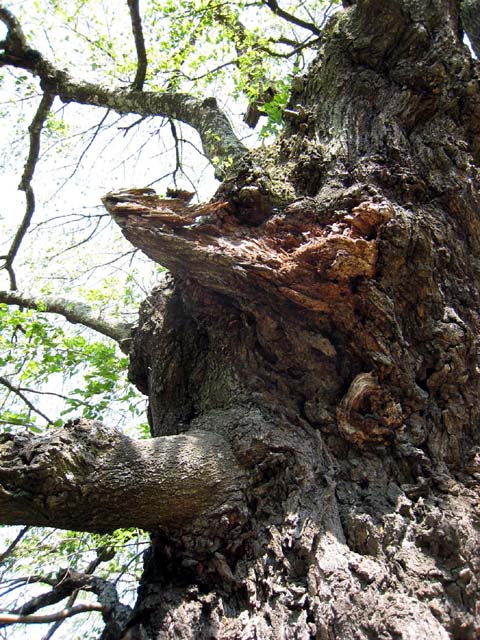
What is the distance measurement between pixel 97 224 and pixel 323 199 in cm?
427

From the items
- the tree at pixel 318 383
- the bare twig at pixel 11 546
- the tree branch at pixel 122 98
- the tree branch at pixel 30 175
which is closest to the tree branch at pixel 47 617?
the tree at pixel 318 383

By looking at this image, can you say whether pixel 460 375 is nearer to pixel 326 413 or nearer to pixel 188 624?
pixel 326 413

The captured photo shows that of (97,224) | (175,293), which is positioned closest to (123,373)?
(97,224)

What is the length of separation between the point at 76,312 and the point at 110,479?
265 cm

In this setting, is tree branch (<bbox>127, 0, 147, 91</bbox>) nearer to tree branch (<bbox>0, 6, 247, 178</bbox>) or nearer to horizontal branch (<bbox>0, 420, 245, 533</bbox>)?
tree branch (<bbox>0, 6, 247, 178</bbox>)

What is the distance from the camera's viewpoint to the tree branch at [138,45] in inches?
173

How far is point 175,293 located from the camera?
2.84 metres

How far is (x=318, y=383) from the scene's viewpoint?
237 cm

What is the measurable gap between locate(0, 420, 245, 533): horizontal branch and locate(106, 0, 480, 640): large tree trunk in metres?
0.10

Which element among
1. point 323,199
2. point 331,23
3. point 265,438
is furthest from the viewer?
point 331,23

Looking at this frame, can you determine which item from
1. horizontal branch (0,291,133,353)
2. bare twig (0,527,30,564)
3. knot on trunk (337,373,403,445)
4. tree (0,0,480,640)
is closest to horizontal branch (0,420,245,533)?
tree (0,0,480,640)

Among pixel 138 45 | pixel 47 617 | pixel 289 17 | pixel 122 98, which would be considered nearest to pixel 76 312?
pixel 122 98

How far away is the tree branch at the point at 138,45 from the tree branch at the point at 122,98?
13 centimetres

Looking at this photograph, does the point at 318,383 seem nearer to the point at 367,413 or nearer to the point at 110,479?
the point at 367,413
